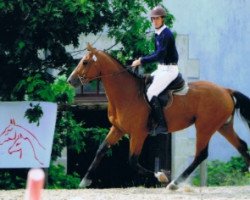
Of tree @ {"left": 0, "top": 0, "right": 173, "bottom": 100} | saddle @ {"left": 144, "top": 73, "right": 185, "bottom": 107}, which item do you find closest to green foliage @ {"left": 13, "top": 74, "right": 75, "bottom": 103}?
tree @ {"left": 0, "top": 0, "right": 173, "bottom": 100}

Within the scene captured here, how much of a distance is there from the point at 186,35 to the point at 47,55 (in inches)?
132

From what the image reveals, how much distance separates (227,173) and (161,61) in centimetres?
491

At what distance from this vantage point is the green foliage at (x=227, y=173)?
13.1m

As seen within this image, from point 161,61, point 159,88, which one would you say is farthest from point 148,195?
point 161,61

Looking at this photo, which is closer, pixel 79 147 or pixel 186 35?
pixel 79 147

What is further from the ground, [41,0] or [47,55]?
[41,0]

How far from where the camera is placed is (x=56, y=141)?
12141mm

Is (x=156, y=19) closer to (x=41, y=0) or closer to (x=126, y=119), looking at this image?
(x=126, y=119)

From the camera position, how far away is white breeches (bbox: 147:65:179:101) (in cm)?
930

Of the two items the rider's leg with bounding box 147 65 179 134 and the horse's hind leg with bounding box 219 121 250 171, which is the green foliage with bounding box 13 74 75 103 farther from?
the horse's hind leg with bounding box 219 121 250 171

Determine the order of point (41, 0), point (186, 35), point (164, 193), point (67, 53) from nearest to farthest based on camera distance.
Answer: point (164, 193), point (41, 0), point (67, 53), point (186, 35)

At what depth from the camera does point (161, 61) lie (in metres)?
9.39

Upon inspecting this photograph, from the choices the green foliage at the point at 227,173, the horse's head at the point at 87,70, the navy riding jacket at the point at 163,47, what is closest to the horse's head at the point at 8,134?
the horse's head at the point at 87,70

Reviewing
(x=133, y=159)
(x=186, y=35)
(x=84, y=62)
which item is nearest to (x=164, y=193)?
(x=133, y=159)
